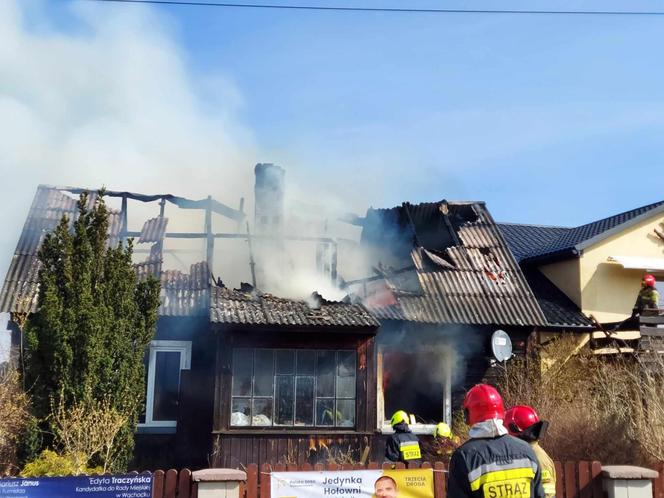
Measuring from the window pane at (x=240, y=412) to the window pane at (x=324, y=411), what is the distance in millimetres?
1237

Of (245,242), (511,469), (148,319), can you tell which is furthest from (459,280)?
(511,469)

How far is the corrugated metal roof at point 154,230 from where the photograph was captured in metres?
16.3

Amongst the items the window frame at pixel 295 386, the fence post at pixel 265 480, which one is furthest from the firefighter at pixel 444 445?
the fence post at pixel 265 480

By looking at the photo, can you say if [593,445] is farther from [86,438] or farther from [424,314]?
[86,438]

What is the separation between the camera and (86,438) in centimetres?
923

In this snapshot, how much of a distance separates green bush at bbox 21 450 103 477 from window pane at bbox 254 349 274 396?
4254 millimetres

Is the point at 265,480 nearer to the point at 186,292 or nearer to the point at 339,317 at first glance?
the point at 339,317

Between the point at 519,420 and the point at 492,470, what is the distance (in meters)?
2.08

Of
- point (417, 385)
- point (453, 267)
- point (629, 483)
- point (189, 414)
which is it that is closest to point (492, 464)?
point (629, 483)

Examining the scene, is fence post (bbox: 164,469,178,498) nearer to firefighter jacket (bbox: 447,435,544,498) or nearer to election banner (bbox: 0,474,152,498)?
election banner (bbox: 0,474,152,498)

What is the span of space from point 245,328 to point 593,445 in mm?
5991

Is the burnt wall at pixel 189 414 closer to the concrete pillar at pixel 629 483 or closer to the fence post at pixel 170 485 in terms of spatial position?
the fence post at pixel 170 485

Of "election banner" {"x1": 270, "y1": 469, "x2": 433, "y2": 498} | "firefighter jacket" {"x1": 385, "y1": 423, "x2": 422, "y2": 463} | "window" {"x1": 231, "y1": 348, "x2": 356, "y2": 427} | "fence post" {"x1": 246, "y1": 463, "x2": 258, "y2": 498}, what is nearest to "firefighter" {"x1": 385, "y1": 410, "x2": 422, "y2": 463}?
"firefighter jacket" {"x1": 385, "y1": 423, "x2": 422, "y2": 463}

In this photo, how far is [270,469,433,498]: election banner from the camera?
7934 millimetres
